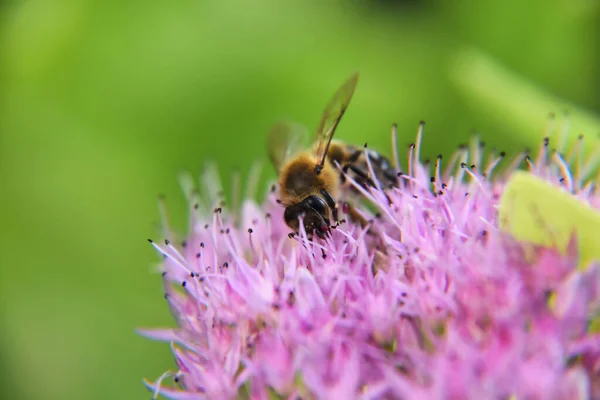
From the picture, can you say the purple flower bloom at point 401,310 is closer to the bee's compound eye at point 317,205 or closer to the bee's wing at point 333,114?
the bee's compound eye at point 317,205

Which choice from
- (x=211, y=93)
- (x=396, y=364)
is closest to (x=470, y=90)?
(x=211, y=93)

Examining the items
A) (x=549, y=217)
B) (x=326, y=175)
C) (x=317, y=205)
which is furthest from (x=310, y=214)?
(x=549, y=217)

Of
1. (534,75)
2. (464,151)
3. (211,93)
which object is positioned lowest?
(464,151)

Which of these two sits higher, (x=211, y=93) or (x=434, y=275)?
(x=211, y=93)

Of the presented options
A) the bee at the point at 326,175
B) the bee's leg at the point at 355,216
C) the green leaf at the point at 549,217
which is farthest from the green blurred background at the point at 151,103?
the green leaf at the point at 549,217

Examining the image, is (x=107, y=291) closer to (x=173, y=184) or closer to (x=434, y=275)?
(x=173, y=184)

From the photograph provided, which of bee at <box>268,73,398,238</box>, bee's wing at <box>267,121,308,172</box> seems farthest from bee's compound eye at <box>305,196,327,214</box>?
bee's wing at <box>267,121,308,172</box>

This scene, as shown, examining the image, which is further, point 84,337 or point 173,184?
point 173,184
